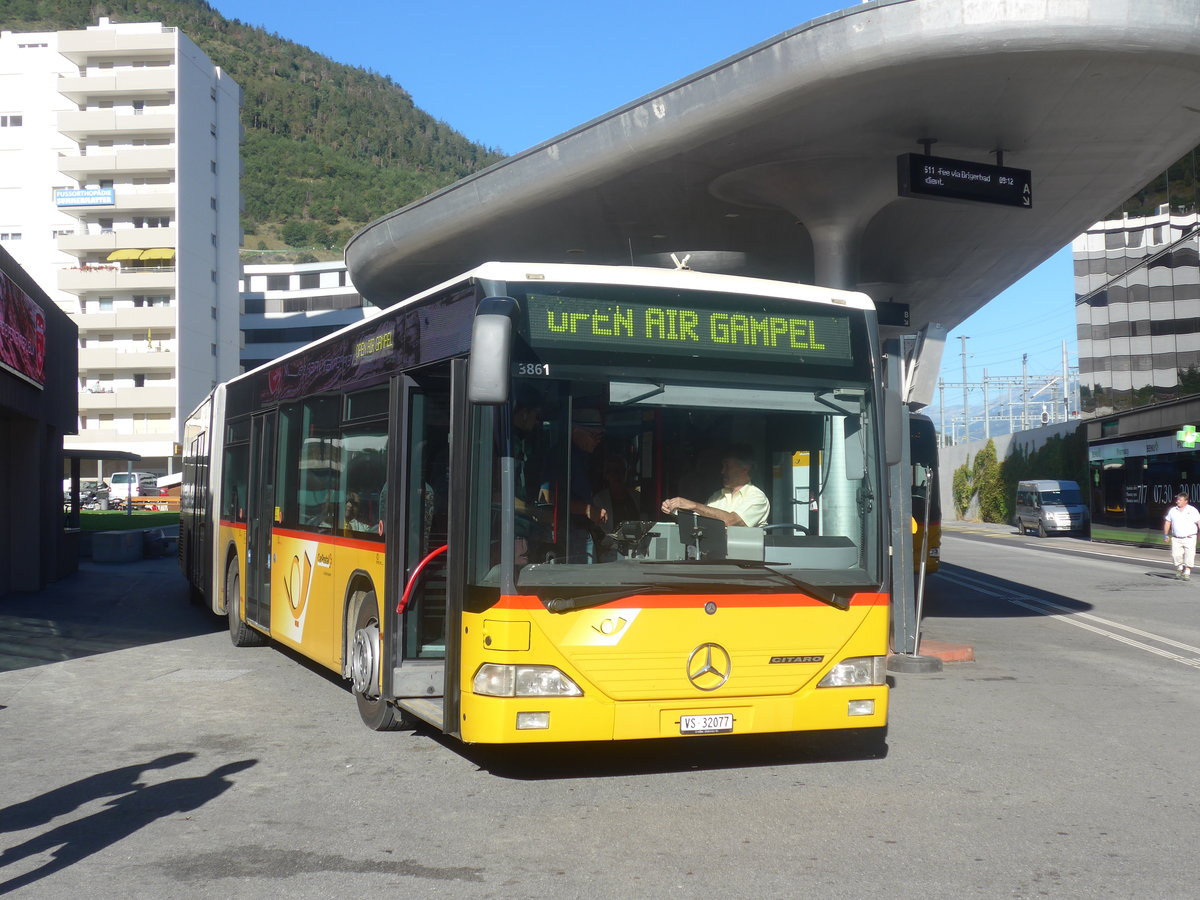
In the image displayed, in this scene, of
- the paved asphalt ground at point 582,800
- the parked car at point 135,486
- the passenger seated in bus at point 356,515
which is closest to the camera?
the paved asphalt ground at point 582,800

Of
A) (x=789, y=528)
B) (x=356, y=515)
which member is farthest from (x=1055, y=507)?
(x=789, y=528)

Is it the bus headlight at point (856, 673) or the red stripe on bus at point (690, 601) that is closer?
the red stripe on bus at point (690, 601)

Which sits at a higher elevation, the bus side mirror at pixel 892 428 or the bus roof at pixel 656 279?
the bus roof at pixel 656 279

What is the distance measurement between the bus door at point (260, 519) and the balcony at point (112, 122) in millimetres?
73199

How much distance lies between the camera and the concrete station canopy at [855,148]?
39.0 feet

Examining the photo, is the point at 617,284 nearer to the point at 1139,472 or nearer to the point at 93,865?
the point at 93,865

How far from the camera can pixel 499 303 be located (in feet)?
22.5

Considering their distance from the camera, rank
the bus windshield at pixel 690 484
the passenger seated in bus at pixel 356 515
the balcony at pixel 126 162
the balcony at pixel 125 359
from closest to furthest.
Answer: the bus windshield at pixel 690 484 < the passenger seated in bus at pixel 356 515 < the balcony at pixel 125 359 < the balcony at pixel 126 162

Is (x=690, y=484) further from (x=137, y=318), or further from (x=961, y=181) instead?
(x=137, y=318)

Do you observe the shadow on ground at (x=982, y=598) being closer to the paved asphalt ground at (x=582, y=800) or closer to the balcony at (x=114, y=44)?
the paved asphalt ground at (x=582, y=800)

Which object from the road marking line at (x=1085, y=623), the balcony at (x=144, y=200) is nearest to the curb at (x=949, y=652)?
the road marking line at (x=1085, y=623)

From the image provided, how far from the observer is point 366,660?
8906 mm

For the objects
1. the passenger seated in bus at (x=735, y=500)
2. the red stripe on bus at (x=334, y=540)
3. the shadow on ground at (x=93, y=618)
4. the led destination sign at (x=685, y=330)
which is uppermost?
the led destination sign at (x=685, y=330)

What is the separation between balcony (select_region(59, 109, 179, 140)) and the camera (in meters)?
79.9
